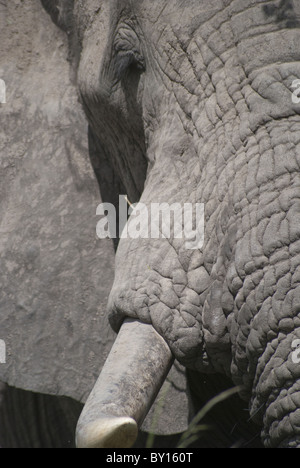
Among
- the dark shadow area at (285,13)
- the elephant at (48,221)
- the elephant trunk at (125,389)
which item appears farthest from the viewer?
the elephant at (48,221)

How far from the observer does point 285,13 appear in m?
1.56

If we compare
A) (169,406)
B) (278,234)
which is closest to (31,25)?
(169,406)

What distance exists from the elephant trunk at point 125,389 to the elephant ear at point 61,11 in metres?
0.90

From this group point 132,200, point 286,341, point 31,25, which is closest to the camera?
point 286,341

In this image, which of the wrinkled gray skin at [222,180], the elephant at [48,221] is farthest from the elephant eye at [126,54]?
the elephant at [48,221]

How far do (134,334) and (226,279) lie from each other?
25 cm

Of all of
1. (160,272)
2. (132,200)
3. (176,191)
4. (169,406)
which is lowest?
(169,406)

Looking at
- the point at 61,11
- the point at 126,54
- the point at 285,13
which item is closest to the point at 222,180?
the point at 285,13

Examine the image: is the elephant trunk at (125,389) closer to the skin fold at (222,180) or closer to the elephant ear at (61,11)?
the skin fold at (222,180)

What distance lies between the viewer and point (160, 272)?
1633 mm

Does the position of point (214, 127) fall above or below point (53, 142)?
above

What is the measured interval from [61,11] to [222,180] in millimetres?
904

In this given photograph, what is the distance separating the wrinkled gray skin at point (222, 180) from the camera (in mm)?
1378

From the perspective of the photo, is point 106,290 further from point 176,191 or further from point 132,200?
point 176,191
